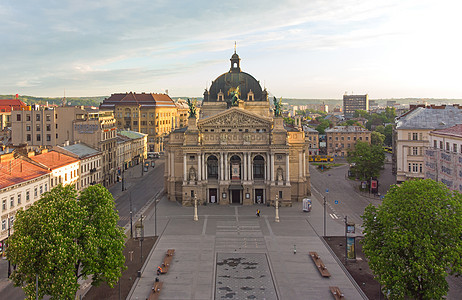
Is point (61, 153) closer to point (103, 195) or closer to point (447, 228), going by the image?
point (103, 195)

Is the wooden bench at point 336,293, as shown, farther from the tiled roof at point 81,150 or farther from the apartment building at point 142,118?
the apartment building at point 142,118

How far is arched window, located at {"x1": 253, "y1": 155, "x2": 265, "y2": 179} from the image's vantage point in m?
84.5

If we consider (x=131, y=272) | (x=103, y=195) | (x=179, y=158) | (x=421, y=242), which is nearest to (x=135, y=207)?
(x=179, y=158)

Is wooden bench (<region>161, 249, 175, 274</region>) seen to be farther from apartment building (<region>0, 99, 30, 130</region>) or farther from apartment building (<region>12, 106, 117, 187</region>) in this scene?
apartment building (<region>0, 99, 30, 130</region>)

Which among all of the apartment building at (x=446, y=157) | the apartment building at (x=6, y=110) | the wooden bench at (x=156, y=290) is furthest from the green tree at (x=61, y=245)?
the apartment building at (x=6, y=110)

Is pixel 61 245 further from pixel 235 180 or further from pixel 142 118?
pixel 142 118

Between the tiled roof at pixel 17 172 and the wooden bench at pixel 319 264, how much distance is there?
138 ft

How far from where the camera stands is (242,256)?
5247 centimetres

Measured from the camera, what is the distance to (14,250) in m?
31.0

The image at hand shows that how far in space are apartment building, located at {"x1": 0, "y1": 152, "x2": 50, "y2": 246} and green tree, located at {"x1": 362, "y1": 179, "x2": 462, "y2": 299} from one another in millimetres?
42575

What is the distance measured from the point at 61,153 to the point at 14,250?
50.8 meters

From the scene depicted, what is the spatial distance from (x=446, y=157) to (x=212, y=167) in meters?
44.8

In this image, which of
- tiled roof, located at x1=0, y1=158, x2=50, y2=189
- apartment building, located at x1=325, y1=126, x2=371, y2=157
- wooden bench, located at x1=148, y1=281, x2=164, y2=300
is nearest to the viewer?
wooden bench, located at x1=148, y1=281, x2=164, y2=300

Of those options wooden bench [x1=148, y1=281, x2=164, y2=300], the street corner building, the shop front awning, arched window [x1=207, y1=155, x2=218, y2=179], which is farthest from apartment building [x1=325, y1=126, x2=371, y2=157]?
wooden bench [x1=148, y1=281, x2=164, y2=300]
